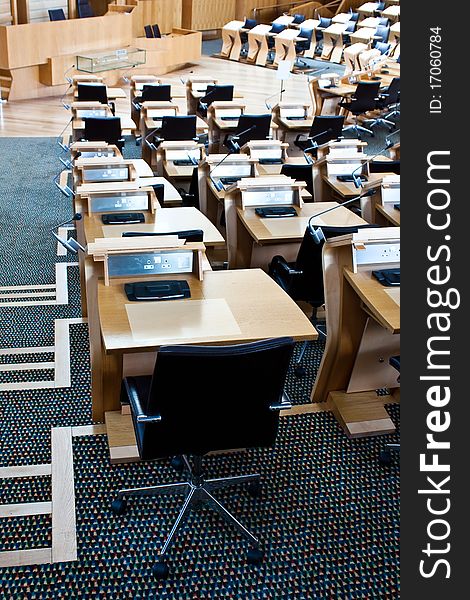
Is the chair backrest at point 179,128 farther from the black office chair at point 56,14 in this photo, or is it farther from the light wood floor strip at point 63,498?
the black office chair at point 56,14

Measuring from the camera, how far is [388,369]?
12.3 ft

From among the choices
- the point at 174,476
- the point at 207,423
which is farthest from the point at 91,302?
the point at 207,423

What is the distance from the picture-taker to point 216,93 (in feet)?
32.1

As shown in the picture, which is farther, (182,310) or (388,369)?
(388,369)

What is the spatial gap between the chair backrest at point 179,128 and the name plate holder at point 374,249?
4.74m

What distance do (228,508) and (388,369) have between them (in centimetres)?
117

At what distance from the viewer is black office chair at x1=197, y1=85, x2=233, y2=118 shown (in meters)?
9.75

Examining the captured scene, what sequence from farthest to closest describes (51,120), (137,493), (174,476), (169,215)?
(51,120), (169,215), (174,476), (137,493)

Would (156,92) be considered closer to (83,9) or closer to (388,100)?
(388,100)

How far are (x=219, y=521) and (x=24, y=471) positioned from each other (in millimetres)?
866

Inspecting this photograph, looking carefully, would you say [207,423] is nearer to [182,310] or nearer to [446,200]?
[182,310]

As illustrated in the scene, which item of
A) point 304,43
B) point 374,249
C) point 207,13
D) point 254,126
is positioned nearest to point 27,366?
point 374,249

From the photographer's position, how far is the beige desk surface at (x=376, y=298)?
3064 mm

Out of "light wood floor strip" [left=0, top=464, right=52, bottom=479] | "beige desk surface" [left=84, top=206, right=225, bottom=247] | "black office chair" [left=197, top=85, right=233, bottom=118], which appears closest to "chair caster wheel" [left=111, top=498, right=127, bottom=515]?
"light wood floor strip" [left=0, top=464, right=52, bottom=479]
